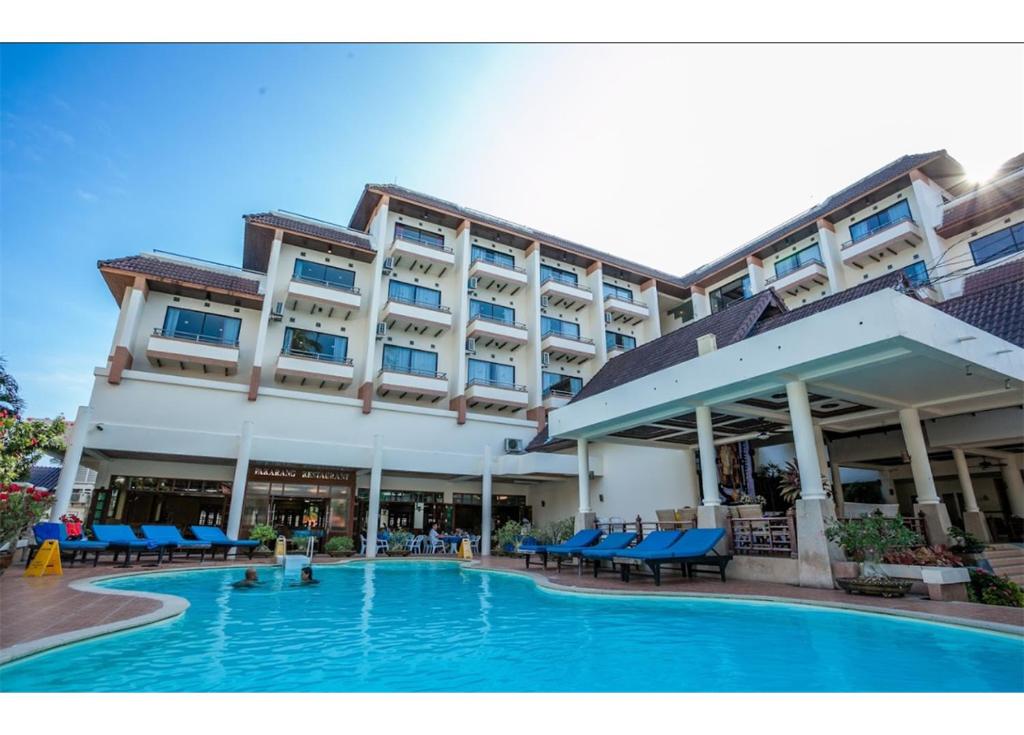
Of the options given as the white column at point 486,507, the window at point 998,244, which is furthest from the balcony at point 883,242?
the white column at point 486,507

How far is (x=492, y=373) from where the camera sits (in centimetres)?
2872

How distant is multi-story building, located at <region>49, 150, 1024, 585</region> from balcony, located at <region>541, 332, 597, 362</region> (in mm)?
145

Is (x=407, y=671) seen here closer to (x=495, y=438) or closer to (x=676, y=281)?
(x=495, y=438)

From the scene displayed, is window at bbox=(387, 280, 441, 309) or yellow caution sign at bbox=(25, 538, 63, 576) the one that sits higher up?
window at bbox=(387, 280, 441, 309)

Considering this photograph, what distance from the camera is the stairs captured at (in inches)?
428

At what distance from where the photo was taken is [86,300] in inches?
922

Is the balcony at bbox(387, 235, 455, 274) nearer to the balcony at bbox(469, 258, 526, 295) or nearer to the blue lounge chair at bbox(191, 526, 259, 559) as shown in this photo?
the balcony at bbox(469, 258, 526, 295)

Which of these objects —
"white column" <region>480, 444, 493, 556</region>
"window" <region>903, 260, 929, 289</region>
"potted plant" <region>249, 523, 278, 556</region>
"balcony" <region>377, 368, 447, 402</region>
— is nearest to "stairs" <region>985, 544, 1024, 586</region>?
"white column" <region>480, 444, 493, 556</region>

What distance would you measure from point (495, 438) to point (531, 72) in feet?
66.5

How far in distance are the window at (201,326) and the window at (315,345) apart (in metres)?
2.21

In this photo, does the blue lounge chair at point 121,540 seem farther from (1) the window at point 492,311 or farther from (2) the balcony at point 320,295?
(1) the window at point 492,311

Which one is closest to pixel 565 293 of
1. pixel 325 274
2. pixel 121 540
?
pixel 325 274

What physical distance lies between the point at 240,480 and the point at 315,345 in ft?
26.3

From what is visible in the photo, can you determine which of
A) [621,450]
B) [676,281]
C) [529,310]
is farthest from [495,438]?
[676,281]
